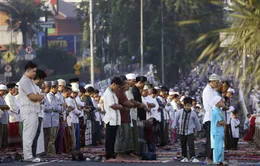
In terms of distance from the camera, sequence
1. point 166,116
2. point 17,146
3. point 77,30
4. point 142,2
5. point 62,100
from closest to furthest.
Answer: point 62,100
point 17,146
point 166,116
point 142,2
point 77,30

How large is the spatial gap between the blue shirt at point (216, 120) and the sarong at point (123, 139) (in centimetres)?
214

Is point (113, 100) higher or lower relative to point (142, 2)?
lower

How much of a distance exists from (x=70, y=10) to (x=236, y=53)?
462 ft

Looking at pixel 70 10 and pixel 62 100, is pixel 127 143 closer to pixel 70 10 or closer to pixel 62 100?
pixel 62 100

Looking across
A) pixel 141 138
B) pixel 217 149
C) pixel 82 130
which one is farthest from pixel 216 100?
pixel 82 130

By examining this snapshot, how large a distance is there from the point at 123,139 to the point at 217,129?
228 cm

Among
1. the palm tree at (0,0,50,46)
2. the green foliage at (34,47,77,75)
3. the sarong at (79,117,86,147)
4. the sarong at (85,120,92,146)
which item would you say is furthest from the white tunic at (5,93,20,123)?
the palm tree at (0,0,50,46)

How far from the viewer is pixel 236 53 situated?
1125 centimetres

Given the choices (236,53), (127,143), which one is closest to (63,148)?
(127,143)

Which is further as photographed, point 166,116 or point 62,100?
point 166,116

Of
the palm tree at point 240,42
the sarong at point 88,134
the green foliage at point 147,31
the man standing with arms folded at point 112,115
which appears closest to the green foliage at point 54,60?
the green foliage at point 147,31

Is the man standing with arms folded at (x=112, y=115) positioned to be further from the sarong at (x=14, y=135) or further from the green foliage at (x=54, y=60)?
the green foliage at (x=54, y=60)

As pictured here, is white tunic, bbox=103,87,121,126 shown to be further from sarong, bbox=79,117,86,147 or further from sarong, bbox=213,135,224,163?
sarong, bbox=79,117,86,147

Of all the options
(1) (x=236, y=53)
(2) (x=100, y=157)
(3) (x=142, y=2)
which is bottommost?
(2) (x=100, y=157)
